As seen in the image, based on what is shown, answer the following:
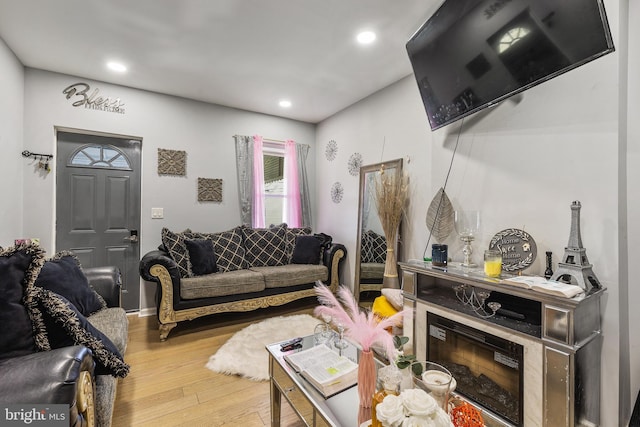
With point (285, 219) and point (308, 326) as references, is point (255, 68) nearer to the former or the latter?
point (285, 219)

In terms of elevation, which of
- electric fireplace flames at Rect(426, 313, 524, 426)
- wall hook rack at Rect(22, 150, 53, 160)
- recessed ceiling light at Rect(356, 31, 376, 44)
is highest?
recessed ceiling light at Rect(356, 31, 376, 44)

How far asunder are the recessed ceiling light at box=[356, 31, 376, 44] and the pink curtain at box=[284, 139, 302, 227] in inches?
81.6

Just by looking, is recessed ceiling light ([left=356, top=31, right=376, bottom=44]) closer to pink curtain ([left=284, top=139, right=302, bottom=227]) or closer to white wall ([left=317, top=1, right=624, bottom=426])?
white wall ([left=317, top=1, right=624, bottom=426])

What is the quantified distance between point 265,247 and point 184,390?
73.7 inches

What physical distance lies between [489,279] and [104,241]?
12.3ft

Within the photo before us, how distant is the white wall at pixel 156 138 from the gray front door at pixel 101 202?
103 mm

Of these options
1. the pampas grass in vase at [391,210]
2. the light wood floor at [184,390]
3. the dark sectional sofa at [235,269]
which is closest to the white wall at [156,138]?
the dark sectional sofa at [235,269]

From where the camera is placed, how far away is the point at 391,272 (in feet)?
9.69

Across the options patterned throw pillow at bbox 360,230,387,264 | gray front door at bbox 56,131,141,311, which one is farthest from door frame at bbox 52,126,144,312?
patterned throw pillow at bbox 360,230,387,264

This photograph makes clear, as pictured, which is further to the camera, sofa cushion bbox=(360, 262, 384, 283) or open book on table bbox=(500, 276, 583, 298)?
sofa cushion bbox=(360, 262, 384, 283)

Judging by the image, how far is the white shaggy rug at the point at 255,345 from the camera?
2.12 meters

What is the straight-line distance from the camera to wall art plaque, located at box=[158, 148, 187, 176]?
3.40 meters

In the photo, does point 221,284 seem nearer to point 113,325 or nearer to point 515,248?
point 113,325

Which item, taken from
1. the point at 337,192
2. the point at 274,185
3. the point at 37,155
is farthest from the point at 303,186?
the point at 37,155
